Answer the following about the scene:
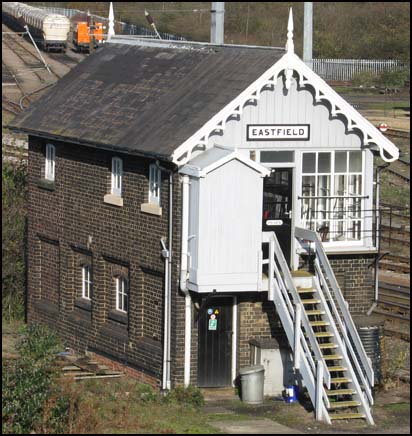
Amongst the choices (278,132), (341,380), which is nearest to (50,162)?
(278,132)

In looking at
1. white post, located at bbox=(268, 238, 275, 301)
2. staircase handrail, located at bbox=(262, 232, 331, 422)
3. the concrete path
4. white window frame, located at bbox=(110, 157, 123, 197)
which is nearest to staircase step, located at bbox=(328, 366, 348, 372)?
staircase handrail, located at bbox=(262, 232, 331, 422)

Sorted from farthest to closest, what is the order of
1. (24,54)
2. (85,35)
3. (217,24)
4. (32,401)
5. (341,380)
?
1. (24,54)
2. (85,35)
3. (217,24)
4. (341,380)
5. (32,401)

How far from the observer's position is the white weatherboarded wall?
23.7 meters

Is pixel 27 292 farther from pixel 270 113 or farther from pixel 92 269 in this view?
pixel 270 113

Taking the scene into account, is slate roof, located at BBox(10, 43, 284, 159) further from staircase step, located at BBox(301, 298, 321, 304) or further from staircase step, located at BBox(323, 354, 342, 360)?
staircase step, located at BBox(323, 354, 342, 360)

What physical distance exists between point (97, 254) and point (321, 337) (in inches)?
196

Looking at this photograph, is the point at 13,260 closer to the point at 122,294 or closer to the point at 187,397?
the point at 122,294

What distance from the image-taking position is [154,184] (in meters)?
25.2

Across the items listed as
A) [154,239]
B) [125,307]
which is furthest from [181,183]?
[125,307]

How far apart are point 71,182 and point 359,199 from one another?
5.68 m

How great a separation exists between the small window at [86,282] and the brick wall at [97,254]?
0.15 m

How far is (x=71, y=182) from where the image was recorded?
2792cm

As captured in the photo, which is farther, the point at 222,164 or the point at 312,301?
the point at 312,301

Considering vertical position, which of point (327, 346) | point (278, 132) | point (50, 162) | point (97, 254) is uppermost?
point (278, 132)
